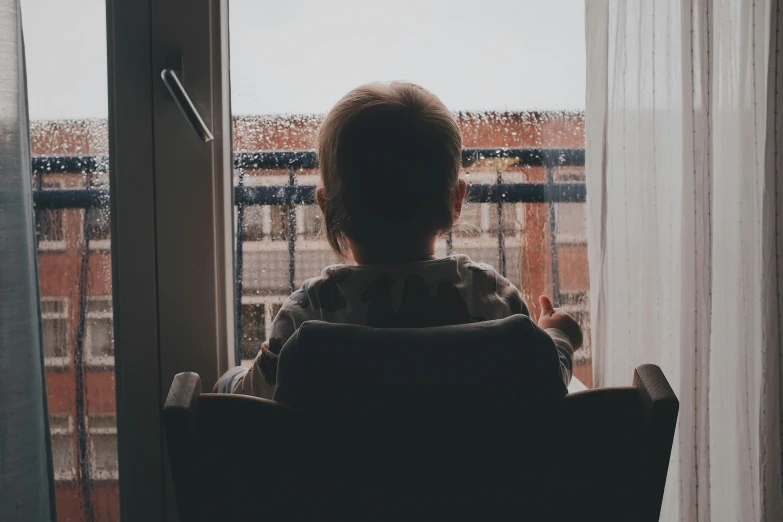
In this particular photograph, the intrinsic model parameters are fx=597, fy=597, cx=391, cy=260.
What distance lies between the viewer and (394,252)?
3.18 ft

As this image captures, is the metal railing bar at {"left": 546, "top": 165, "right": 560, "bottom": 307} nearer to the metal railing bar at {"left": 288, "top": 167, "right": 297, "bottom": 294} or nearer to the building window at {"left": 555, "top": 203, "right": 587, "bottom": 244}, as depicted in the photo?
the building window at {"left": 555, "top": 203, "right": 587, "bottom": 244}

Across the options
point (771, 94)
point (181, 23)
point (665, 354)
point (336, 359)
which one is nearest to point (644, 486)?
point (336, 359)

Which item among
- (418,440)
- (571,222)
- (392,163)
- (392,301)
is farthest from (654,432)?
(571,222)

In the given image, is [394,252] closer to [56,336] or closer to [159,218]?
[159,218]

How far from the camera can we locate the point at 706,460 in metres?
1.08

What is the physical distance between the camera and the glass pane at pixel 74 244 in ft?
3.67

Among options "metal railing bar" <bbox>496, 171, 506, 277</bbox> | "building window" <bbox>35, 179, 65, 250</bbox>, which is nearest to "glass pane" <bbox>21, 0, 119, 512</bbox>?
"building window" <bbox>35, 179, 65, 250</bbox>

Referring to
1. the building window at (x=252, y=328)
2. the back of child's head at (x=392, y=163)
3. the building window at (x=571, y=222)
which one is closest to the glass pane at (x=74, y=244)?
the building window at (x=252, y=328)

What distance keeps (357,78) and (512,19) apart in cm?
34

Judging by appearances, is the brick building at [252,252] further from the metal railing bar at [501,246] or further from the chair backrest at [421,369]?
the chair backrest at [421,369]

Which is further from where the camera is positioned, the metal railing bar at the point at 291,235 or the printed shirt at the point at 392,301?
the metal railing bar at the point at 291,235

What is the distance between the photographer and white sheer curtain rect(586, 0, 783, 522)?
1060 millimetres

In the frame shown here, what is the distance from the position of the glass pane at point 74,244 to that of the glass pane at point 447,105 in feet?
0.86

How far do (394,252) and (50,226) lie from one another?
0.68m
